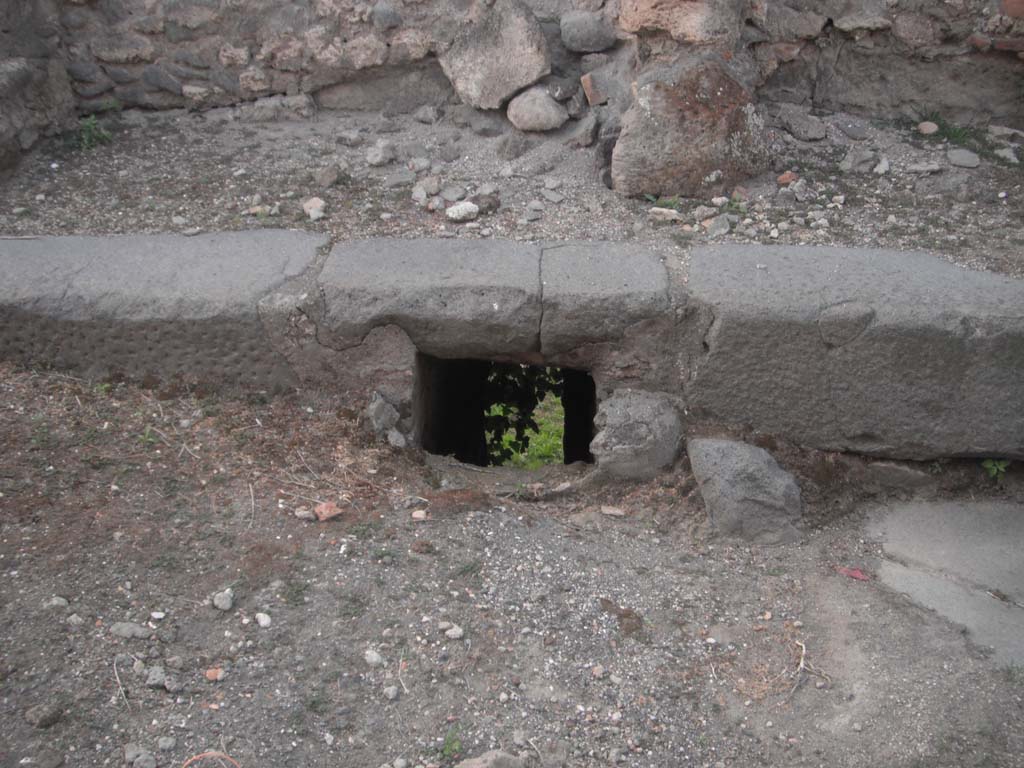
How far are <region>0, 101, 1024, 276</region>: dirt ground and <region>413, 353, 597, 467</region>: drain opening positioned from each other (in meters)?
0.62

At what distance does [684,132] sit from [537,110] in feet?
1.85

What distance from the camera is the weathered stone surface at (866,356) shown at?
2.50m

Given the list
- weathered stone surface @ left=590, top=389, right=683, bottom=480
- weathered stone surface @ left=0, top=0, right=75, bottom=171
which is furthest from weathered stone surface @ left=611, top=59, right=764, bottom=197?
weathered stone surface @ left=0, top=0, right=75, bottom=171

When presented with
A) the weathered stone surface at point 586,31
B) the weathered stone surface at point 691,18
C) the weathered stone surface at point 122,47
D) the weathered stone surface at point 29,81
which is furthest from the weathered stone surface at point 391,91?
the weathered stone surface at point 29,81

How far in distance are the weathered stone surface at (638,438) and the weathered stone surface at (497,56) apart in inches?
54.3

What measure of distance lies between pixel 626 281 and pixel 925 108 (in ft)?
5.50

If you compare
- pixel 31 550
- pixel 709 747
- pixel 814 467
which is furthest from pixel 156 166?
pixel 709 747

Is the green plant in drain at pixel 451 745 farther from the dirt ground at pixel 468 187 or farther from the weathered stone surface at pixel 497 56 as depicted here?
the weathered stone surface at pixel 497 56

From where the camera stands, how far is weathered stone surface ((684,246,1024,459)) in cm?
250

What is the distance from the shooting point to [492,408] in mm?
4832

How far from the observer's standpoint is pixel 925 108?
3.51 m

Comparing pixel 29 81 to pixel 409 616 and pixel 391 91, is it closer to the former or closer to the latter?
pixel 391 91

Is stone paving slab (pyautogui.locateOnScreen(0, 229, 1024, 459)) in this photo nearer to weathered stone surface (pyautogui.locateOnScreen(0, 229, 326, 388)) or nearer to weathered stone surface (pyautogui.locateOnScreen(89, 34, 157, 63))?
weathered stone surface (pyautogui.locateOnScreen(0, 229, 326, 388))

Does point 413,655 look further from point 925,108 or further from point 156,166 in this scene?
point 925,108
